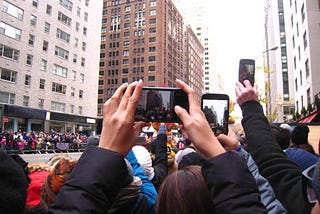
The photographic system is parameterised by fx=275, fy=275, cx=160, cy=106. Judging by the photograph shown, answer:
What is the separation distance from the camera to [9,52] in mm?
34906

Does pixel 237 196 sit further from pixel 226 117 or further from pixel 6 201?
pixel 6 201

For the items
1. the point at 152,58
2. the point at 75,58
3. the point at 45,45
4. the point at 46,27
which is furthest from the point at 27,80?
the point at 152,58

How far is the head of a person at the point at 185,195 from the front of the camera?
1.54m

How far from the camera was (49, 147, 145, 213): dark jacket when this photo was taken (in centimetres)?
119

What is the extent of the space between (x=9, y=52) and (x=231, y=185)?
39502 mm

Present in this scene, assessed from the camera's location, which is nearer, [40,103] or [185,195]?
[185,195]

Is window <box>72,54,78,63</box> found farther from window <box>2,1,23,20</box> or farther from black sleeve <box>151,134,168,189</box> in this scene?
black sleeve <box>151,134,168,189</box>

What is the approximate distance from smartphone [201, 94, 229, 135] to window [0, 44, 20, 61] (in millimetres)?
37903

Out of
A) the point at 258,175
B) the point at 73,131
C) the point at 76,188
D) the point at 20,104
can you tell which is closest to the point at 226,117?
the point at 258,175

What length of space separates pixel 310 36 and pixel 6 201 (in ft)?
96.0

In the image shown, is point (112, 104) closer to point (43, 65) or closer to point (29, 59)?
point (29, 59)

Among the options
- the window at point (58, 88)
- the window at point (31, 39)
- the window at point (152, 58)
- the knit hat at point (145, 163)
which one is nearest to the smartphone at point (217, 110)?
the knit hat at point (145, 163)

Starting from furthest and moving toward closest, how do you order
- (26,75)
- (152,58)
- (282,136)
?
1. (152,58)
2. (26,75)
3. (282,136)

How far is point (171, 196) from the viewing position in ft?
5.32
